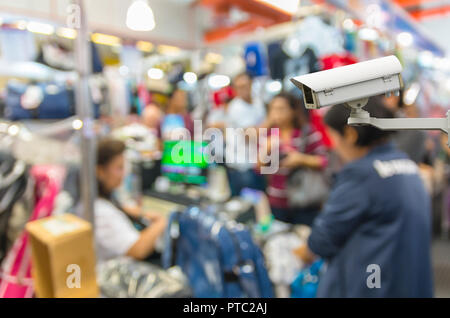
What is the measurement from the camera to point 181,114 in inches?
Answer: 106

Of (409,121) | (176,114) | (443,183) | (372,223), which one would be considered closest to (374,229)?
(372,223)

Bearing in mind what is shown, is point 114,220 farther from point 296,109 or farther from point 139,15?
point 296,109

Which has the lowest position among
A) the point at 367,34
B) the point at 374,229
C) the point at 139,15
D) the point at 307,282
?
the point at 307,282

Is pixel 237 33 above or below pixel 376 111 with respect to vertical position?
above

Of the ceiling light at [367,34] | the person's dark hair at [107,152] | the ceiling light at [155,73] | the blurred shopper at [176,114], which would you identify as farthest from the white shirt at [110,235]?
the ceiling light at [367,34]

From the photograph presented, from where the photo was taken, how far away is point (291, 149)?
2018 millimetres

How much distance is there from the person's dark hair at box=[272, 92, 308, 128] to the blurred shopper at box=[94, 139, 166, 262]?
3.08 ft

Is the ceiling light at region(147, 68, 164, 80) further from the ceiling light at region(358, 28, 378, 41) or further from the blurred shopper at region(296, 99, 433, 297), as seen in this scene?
the blurred shopper at region(296, 99, 433, 297)

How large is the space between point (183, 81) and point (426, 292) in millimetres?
2055

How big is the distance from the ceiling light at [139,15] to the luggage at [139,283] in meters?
0.75

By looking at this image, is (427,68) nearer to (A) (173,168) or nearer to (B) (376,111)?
(A) (173,168)

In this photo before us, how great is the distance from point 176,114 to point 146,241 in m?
1.36
